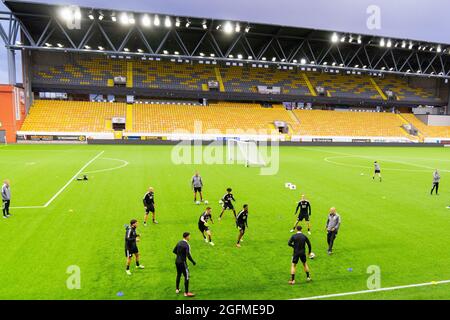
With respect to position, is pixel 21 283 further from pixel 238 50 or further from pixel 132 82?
pixel 238 50

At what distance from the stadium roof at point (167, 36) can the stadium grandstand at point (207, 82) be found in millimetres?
215

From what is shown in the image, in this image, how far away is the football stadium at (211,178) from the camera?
29.9ft

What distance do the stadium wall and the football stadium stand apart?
21 centimetres

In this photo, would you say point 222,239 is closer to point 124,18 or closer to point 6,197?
point 6,197

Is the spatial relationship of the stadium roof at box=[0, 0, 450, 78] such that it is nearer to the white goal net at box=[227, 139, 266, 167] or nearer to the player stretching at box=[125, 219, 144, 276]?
the white goal net at box=[227, 139, 266, 167]

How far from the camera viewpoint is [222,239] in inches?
482

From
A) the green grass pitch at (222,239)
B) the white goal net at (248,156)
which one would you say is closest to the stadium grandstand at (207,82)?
the white goal net at (248,156)

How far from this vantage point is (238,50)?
69938 millimetres

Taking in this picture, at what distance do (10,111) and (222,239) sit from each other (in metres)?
51.0

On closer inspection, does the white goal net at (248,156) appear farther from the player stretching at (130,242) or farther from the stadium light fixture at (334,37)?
the stadium light fixture at (334,37)

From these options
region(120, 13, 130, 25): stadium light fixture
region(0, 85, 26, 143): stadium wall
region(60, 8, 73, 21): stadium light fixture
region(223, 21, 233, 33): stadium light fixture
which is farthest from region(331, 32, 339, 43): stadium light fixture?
region(0, 85, 26, 143): stadium wall

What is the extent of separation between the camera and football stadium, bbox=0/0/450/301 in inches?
358

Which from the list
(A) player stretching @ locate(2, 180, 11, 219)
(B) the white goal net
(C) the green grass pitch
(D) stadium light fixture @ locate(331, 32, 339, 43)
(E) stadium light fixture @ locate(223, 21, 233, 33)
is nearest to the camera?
(C) the green grass pitch
